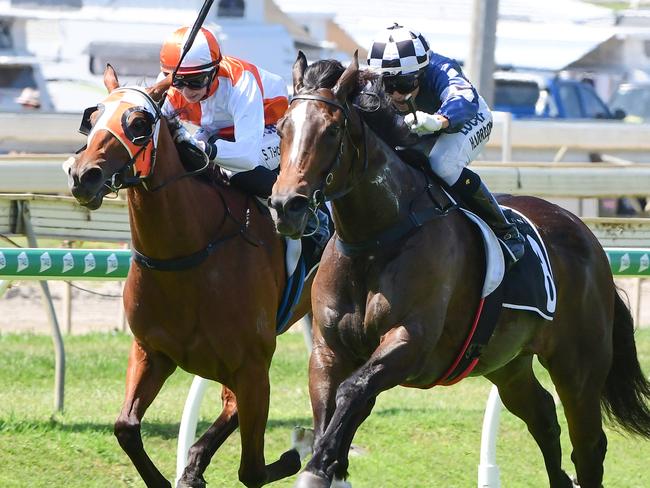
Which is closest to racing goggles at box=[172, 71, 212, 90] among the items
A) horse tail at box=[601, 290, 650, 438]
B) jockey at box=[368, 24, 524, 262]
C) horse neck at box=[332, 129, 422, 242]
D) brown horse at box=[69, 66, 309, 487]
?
brown horse at box=[69, 66, 309, 487]

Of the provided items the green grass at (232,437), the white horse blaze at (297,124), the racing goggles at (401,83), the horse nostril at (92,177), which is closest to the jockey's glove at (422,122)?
the racing goggles at (401,83)

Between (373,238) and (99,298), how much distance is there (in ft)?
24.0

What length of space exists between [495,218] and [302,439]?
141 centimetres

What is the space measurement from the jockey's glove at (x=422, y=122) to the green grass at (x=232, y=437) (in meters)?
2.27

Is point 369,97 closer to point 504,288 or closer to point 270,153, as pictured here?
point 504,288

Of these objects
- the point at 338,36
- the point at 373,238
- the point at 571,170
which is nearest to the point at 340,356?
the point at 373,238

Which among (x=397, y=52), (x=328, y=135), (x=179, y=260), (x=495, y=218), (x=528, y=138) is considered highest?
(x=397, y=52)

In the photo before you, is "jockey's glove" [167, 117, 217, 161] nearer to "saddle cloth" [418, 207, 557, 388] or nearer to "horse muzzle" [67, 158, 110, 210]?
"horse muzzle" [67, 158, 110, 210]

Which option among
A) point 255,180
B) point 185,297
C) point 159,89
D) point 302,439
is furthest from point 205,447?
point 159,89

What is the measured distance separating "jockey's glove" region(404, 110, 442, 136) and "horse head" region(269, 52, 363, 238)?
343mm

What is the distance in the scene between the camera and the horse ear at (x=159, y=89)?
5.54m

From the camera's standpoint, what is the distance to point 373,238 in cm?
497

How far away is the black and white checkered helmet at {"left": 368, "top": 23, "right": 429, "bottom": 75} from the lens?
5289 millimetres

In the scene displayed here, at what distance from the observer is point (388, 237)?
498 cm
